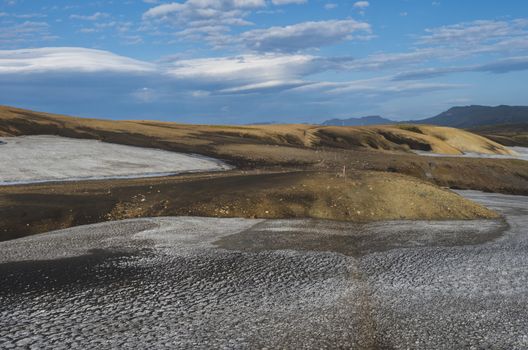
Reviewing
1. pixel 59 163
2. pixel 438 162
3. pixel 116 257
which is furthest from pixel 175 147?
pixel 116 257

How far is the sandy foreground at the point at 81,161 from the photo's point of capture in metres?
43.3

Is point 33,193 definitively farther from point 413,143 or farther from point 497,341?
point 413,143

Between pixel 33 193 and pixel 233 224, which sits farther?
pixel 33 193

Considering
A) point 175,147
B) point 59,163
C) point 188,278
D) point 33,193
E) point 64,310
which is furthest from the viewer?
point 175,147

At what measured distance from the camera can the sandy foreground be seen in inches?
1706

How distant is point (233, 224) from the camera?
1021 inches

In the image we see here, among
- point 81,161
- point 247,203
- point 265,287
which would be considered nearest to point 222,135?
point 81,161

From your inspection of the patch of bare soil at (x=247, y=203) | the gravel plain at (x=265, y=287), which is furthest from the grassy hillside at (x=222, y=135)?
the gravel plain at (x=265, y=287)

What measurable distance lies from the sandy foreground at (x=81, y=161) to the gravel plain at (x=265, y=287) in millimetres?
20823

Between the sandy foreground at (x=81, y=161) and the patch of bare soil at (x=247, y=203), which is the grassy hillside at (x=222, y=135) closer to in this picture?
the sandy foreground at (x=81, y=161)

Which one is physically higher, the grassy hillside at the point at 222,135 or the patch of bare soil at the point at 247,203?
the grassy hillside at the point at 222,135

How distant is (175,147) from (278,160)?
45.0 feet

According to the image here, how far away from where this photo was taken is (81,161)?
160ft

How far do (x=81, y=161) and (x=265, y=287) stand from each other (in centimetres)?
3777
